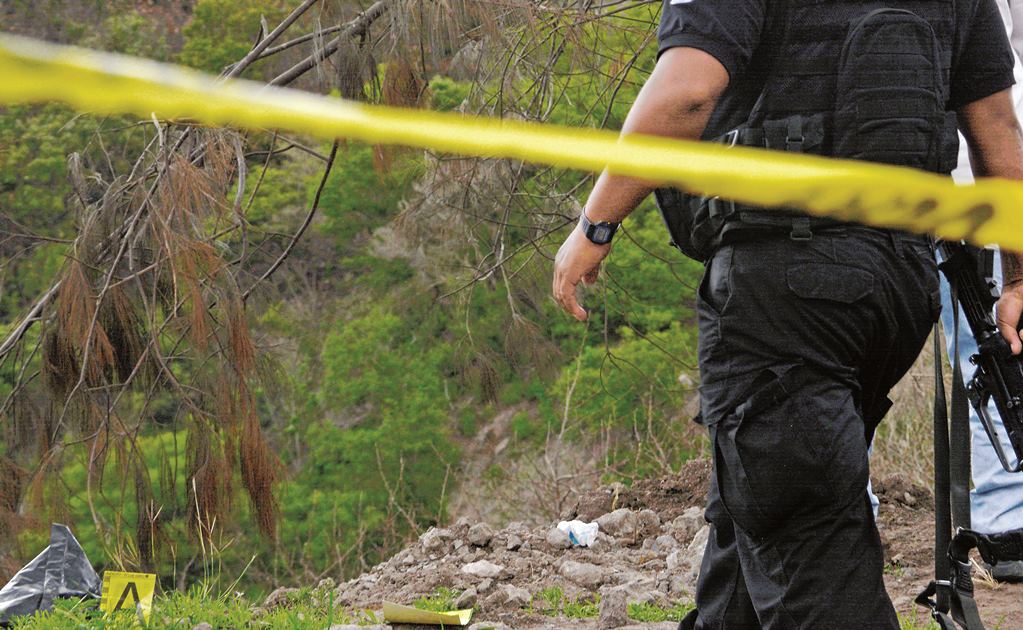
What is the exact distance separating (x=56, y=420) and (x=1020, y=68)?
2905mm

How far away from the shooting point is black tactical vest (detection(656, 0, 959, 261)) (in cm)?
154

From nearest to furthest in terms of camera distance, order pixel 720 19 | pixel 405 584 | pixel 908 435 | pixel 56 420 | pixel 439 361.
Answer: pixel 720 19 → pixel 56 420 → pixel 405 584 → pixel 908 435 → pixel 439 361

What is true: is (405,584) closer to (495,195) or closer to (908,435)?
(495,195)

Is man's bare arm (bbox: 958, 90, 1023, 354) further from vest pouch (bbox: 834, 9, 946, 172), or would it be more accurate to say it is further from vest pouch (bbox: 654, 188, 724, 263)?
vest pouch (bbox: 654, 188, 724, 263)

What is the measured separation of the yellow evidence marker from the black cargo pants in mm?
1681

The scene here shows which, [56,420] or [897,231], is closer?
[897,231]

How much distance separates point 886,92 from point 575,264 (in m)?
0.50

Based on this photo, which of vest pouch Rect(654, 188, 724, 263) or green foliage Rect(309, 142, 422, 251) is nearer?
vest pouch Rect(654, 188, 724, 263)

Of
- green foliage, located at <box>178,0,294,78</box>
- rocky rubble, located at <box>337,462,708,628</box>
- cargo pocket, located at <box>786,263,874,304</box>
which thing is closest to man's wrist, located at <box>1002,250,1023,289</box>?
cargo pocket, located at <box>786,263,874,304</box>

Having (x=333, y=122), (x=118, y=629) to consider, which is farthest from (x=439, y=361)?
(x=333, y=122)

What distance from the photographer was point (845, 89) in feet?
5.09

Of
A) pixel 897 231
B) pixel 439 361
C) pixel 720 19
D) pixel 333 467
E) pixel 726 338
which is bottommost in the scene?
pixel 333 467

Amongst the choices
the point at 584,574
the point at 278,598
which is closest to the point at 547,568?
the point at 584,574

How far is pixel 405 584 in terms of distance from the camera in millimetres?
3822
